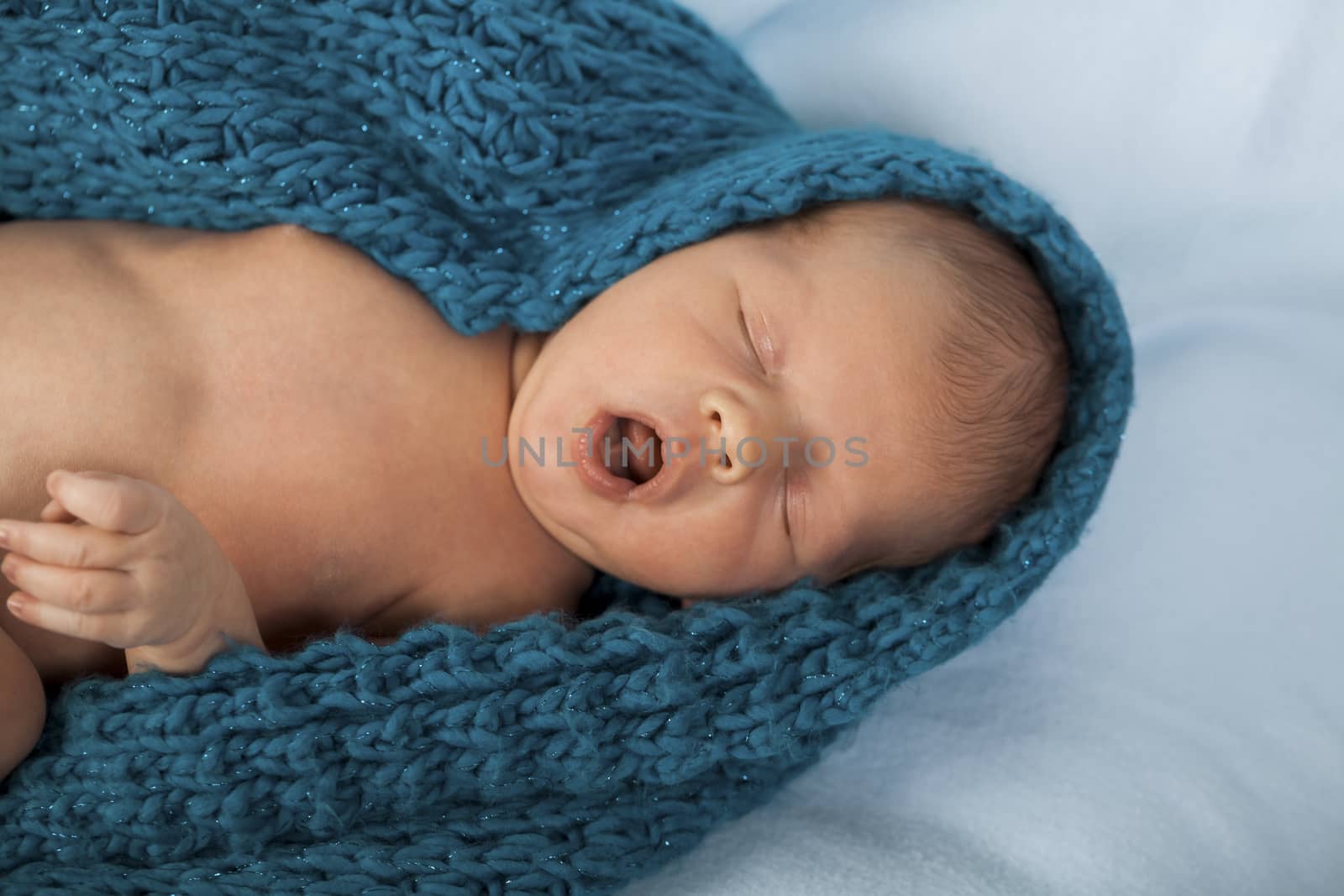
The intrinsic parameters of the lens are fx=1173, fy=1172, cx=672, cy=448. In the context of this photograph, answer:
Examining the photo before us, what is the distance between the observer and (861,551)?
60.1 inches

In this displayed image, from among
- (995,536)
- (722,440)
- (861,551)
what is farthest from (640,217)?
(995,536)

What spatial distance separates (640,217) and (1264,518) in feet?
3.63

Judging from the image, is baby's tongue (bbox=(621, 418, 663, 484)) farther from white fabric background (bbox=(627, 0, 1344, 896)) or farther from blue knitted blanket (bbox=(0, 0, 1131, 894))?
white fabric background (bbox=(627, 0, 1344, 896))

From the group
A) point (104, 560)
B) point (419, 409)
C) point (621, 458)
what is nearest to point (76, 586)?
point (104, 560)

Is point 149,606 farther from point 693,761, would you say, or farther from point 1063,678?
point 1063,678

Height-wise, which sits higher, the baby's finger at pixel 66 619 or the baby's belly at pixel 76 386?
the baby's belly at pixel 76 386

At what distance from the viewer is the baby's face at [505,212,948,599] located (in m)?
1.37

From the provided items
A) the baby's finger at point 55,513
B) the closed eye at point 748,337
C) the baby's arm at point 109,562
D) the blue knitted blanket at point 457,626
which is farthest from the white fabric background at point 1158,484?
the baby's finger at point 55,513

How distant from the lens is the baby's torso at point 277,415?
1.32 metres

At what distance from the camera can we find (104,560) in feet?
3.53

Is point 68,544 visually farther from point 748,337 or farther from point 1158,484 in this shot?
point 1158,484

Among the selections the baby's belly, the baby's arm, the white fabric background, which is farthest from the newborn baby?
the white fabric background

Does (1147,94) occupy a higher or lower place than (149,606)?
higher

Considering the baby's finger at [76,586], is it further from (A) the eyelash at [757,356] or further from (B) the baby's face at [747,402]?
(A) the eyelash at [757,356]
